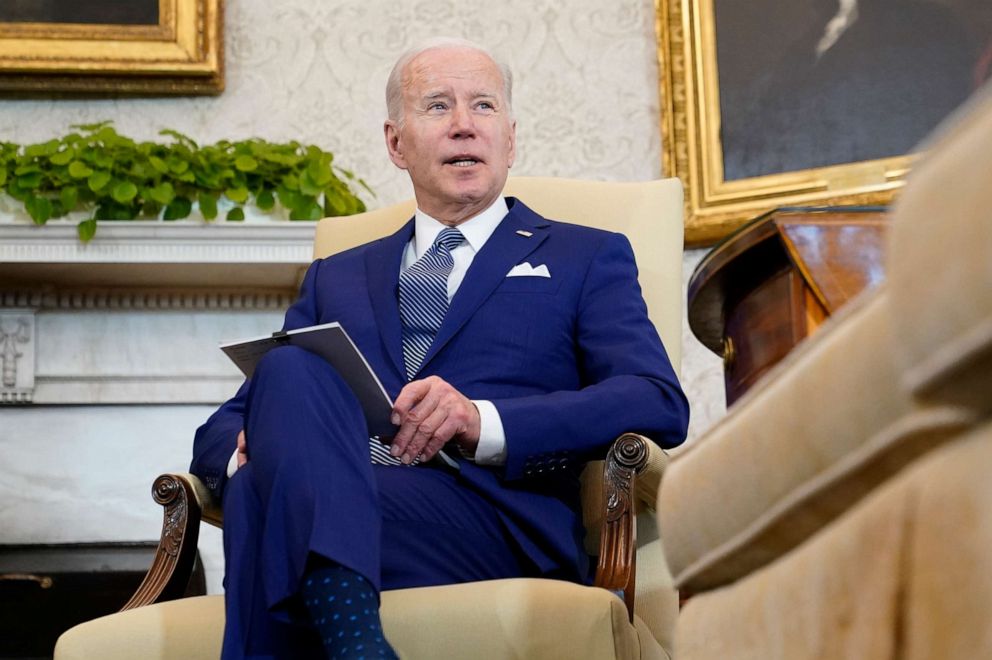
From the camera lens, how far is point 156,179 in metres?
3.29

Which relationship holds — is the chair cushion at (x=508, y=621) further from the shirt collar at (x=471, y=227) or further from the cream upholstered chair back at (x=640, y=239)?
the shirt collar at (x=471, y=227)

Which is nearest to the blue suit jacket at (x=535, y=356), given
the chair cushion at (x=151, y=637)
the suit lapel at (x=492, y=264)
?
the suit lapel at (x=492, y=264)

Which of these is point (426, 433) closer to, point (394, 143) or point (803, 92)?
point (394, 143)

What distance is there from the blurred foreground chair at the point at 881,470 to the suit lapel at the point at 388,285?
4.08ft

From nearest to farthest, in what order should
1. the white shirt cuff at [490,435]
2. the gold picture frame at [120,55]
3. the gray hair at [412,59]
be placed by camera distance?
1. the white shirt cuff at [490,435]
2. the gray hair at [412,59]
3. the gold picture frame at [120,55]

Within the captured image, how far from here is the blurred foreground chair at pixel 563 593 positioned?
159cm

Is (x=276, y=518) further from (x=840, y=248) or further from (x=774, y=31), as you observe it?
(x=774, y=31)

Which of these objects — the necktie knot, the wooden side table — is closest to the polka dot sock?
the wooden side table

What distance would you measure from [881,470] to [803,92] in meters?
2.82

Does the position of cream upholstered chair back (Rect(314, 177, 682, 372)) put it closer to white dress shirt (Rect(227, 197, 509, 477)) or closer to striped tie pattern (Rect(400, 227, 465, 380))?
white dress shirt (Rect(227, 197, 509, 477))

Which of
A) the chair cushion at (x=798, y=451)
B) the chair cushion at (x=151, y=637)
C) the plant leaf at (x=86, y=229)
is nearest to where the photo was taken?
the chair cushion at (x=798, y=451)

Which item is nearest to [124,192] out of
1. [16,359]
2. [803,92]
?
[16,359]

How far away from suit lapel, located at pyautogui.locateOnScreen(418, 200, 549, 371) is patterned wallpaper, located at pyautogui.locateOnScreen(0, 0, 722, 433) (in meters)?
1.24

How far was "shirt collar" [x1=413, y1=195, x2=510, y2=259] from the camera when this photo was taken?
2.45 metres
